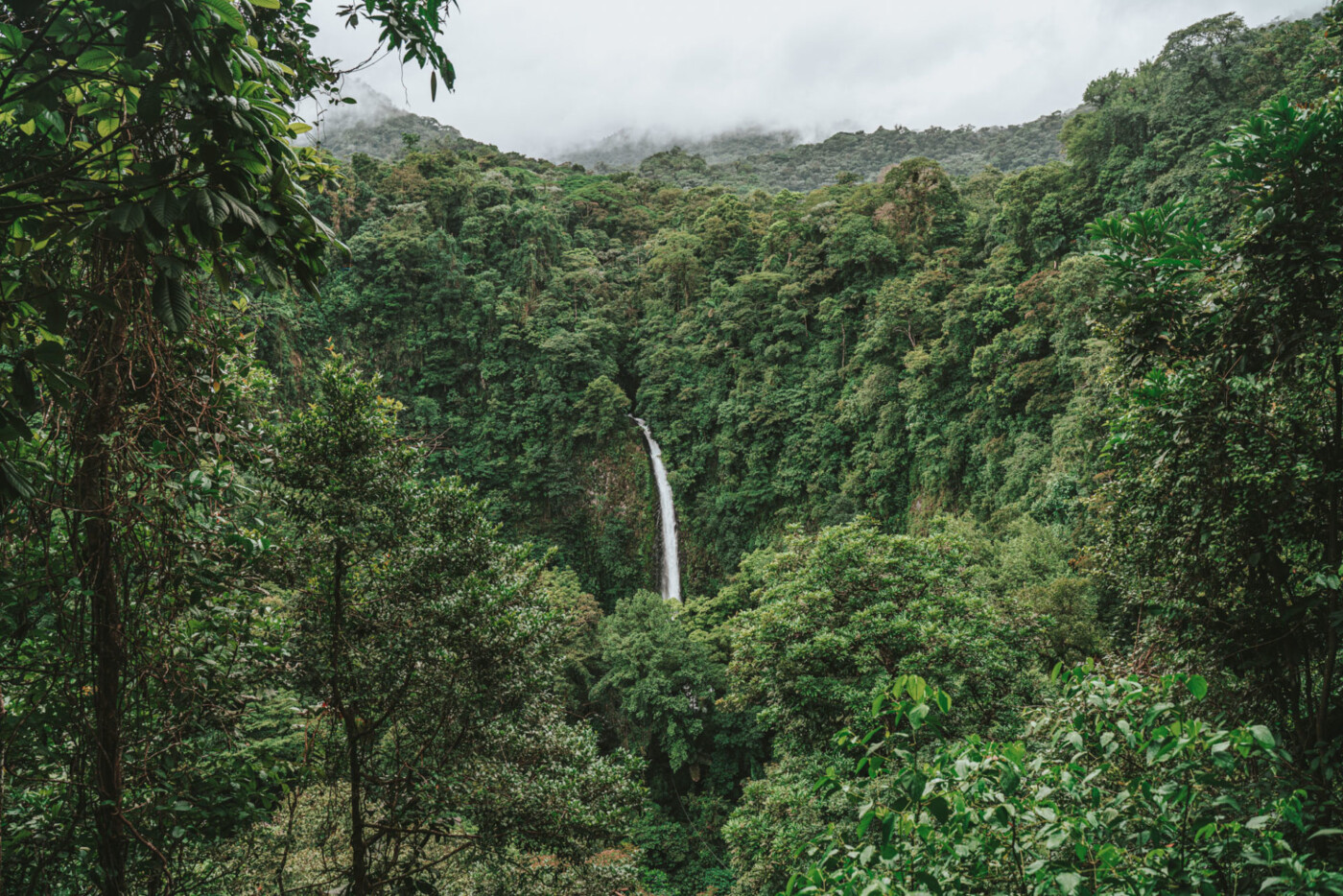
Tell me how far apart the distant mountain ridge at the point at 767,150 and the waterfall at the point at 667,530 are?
28.1 metres

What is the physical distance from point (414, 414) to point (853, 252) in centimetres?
1671

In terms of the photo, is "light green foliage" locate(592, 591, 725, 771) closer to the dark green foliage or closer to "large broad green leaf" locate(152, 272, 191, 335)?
the dark green foliage

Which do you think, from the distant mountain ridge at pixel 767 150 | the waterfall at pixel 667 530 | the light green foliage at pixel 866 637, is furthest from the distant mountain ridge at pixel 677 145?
the light green foliage at pixel 866 637

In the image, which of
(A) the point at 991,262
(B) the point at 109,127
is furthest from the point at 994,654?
(A) the point at 991,262

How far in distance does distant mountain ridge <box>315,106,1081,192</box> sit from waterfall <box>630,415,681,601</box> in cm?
2808

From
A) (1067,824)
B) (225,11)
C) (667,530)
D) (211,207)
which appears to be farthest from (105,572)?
(667,530)

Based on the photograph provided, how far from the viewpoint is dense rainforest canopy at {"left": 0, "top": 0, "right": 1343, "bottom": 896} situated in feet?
4.50

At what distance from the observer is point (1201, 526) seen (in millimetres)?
3139

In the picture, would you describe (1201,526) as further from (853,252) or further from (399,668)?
(853,252)

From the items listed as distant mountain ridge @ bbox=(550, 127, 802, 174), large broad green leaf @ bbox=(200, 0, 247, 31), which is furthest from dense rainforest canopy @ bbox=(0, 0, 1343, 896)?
distant mountain ridge @ bbox=(550, 127, 802, 174)

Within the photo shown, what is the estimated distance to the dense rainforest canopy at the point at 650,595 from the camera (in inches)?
54.1

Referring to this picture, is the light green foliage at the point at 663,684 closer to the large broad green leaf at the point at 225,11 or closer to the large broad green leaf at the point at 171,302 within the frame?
the large broad green leaf at the point at 171,302

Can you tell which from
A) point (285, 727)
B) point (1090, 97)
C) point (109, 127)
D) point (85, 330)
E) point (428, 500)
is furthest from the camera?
point (1090, 97)

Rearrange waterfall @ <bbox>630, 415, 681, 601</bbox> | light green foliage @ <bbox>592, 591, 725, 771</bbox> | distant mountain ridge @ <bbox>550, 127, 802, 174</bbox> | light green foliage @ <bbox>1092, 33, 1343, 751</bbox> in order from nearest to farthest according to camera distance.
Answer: light green foliage @ <bbox>1092, 33, 1343, 751</bbox>, light green foliage @ <bbox>592, 591, 725, 771</bbox>, waterfall @ <bbox>630, 415, 681, 601</bbox>, distant mountain ridge @ <bbox>550, 127, 802, 174</bbox>
